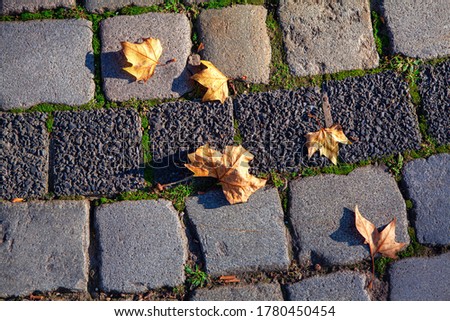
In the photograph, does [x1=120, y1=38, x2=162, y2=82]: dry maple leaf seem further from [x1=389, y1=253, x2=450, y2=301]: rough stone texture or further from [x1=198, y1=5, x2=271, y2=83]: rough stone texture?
[x1=389, y1=253, x2=450, y2=301]: rough stone texture

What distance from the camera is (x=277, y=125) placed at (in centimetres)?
308

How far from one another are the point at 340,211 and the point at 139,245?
117 centimetres

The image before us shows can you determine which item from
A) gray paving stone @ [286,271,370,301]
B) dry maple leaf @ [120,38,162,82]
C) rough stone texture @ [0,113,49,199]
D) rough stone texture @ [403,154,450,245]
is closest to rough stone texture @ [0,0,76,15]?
dry maple leaf @ [120,38,162,82]

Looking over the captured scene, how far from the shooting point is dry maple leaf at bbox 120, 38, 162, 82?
3062mm

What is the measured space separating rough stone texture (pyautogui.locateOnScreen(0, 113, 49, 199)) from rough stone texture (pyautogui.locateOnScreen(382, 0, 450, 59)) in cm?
222

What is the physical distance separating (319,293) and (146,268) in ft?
3.22

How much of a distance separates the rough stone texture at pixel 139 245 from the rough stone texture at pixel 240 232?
140mm

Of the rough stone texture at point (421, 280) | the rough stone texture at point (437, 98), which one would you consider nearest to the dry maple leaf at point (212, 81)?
the rough stone texture at point (437, 98)

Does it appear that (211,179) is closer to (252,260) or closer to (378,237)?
(252,260)

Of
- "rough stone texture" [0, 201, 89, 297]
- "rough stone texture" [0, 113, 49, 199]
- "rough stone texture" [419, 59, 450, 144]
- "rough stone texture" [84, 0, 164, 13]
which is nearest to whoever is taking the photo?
"rough stone texture" [0, 201, 89, 297]

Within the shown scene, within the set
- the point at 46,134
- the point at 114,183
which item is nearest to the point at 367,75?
the point at 114,183

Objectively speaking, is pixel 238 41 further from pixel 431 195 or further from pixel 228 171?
pixel 431 195

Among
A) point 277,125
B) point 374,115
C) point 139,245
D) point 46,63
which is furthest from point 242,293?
point 46,63

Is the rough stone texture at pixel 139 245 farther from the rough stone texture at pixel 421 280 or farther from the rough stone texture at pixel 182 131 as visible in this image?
the rough stone texture at pixel 421 280
